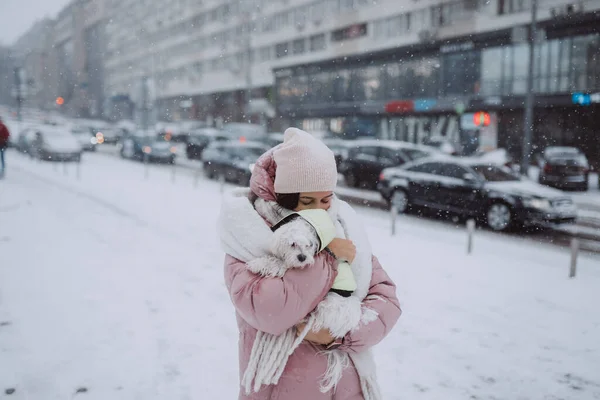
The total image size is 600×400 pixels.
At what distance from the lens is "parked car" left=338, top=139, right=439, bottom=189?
17.3m

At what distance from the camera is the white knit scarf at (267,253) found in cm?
184

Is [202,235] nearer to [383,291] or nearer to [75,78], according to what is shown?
[383,291]

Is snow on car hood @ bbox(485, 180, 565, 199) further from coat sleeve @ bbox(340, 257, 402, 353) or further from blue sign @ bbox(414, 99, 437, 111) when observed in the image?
blue sign @ bbox(414, 99, 437, 111)

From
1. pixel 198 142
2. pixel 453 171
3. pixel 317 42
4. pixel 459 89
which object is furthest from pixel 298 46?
pixel 453 171

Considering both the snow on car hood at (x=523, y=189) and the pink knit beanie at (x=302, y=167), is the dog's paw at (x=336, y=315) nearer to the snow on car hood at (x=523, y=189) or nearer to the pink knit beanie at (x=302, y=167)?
the pink knit beanie at (x=302, y=167)

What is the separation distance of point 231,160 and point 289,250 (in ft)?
57.3

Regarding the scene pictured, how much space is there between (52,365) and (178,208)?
7975 millimetres

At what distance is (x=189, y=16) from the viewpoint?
66938 mm

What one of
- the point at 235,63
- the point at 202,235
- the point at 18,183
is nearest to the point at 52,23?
the point at 235,63

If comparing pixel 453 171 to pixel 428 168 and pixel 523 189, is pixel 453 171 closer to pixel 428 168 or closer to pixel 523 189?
pixel 428 168

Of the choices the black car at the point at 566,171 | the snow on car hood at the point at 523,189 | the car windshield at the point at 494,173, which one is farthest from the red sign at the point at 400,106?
the snow on car hood at the point at 523,189

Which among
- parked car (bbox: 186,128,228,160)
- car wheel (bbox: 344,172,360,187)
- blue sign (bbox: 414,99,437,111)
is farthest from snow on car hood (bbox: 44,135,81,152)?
blue sign (bbox: 414,99,437,111)

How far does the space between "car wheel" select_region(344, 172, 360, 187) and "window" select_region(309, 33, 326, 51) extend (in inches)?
1205

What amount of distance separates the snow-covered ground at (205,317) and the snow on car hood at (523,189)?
1404 millimetres
